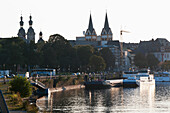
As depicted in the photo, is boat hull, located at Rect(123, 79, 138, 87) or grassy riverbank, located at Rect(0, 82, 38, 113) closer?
grassy riverbank, located at Rect(0, 82, 38, 113)

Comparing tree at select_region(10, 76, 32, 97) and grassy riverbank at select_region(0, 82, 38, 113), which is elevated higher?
tree at select_region(10, 76, 32, 97)

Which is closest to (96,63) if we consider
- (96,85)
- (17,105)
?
(96,85)

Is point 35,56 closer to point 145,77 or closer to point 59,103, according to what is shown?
point 145,77

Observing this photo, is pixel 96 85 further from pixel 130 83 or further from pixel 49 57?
pixel 49 57

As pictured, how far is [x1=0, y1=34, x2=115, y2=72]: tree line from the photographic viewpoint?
498ft

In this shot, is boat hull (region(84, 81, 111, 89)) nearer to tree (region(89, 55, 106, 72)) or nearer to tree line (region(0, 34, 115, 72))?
tree line (region(0, 34, 115, 72))

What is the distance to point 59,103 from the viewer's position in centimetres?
9406

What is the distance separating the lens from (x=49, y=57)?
167 metres

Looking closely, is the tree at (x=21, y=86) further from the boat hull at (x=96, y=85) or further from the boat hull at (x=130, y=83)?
the boat hull at (x=130, y=83)

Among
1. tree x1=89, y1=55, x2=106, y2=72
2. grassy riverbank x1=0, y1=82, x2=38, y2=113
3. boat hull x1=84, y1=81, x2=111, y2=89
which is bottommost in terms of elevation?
grassy riverbank x1=0, y1=82, x2=38, y2=113

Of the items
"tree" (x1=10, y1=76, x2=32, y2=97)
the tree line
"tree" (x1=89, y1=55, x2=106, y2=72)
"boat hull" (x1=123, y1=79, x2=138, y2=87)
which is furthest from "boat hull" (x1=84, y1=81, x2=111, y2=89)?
"tree" (x1=10, y1=76, x2=32, y2=97)

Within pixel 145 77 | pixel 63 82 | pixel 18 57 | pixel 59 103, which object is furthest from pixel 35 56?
pixel 59 103

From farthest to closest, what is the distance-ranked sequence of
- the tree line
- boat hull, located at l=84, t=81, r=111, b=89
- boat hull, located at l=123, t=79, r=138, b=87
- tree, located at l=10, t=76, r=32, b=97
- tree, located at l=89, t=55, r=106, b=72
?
tree, located at l=89, t=55, r=106, b=72
boat hull, located at l=123, t=79, r=138, b=87
the tree line
boat hull, located at l=84, t=81, r=111, b=89
tree, located at l=10, t=76, r=32, b=97

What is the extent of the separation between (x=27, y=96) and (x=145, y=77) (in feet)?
353
